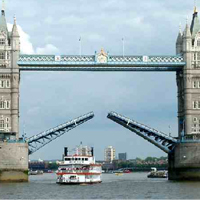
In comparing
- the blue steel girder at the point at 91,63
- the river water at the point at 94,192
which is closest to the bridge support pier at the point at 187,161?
the blue steel girder at the point at 91,63

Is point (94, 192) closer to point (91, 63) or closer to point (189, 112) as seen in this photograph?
point (91, 63)

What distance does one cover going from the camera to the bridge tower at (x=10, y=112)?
10069cm

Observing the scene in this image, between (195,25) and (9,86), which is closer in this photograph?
(9,86)

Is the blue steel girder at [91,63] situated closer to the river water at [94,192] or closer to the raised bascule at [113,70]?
the raised bascule at [113,70]

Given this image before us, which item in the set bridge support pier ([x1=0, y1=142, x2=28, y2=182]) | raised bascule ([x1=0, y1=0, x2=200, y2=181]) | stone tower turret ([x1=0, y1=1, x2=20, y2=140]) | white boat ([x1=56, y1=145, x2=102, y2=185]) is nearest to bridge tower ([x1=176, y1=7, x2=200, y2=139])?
raised bascule ([x1=0, y1=0, x2=200, y2=181])

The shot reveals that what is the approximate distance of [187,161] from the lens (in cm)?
10319

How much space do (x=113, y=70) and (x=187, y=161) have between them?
16.5 meters

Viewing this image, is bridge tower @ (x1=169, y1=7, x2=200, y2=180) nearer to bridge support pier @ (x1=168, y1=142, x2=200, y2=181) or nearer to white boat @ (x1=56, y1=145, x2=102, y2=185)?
bridge support pier @ (x1=168, y1=142, x2=200, y2=181)

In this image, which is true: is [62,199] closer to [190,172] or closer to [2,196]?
[2,196]

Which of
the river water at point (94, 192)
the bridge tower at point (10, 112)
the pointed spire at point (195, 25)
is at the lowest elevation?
the river water at point (94, 192)

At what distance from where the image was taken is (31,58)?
104812 millimetres

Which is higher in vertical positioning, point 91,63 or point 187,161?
point 91,63

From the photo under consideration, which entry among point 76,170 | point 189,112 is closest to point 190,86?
point 189,112

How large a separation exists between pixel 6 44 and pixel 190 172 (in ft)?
102
